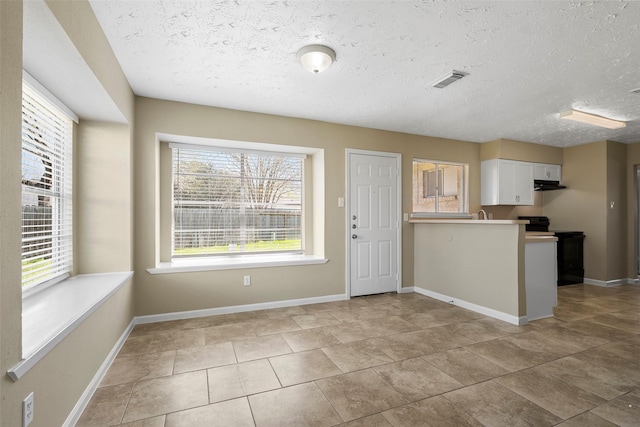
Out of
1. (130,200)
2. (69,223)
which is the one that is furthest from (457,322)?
(69,223)

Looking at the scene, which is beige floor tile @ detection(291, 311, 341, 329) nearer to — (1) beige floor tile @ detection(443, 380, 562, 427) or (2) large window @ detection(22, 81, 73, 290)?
(1) beige floor tile @ detection(443, 380, 562, 427)

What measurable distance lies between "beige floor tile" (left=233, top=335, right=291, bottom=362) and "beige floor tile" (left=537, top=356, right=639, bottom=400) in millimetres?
2064

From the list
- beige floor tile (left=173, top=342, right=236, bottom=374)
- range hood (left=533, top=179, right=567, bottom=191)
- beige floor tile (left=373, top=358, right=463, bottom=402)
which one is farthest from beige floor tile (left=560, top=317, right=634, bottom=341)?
beige floor tile (left=173, top=342, right=236, bottom=374)

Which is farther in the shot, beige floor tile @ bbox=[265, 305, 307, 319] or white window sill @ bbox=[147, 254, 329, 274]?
beige floor tile @ bbox=[265, 305, 307, 319]

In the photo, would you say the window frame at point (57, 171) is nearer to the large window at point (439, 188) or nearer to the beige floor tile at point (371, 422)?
the beige floor tile at point (371, 422)

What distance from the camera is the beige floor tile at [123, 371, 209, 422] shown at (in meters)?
1.87

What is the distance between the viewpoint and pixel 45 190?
Result: 2.26 meters

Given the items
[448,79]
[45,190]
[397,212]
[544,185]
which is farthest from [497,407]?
[544,185]

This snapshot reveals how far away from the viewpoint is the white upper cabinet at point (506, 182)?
16.8 ft

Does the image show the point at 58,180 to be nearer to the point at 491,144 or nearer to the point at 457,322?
the point at 457,322

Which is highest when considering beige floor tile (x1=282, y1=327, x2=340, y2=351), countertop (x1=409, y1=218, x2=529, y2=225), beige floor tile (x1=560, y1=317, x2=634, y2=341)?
countertop (x1=409, y1=218, x2=529, y2=225)

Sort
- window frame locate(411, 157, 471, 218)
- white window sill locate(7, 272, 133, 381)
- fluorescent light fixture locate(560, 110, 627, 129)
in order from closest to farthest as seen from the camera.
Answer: white window sill locate(7, 272, 133, 381) → fluorescent light fixture locate(560, 110, 627, 129) → window frame locate(411, 157, 471, 218)

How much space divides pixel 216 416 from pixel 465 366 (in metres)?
1.84

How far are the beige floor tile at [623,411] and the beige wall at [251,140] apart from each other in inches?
111
